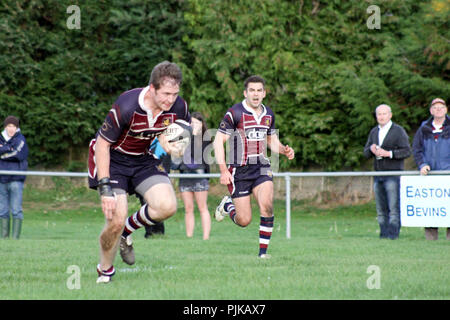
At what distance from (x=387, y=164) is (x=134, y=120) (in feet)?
25.1

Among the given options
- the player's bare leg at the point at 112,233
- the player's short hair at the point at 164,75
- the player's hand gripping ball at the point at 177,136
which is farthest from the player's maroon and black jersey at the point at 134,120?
the player's bare leg at the point at 112,233

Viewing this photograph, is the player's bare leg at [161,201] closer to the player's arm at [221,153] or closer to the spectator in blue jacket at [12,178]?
the player's arm at [221,153]

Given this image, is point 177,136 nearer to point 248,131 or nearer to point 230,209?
point 248,131

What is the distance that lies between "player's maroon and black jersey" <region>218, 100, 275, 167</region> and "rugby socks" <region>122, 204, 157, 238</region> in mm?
2290

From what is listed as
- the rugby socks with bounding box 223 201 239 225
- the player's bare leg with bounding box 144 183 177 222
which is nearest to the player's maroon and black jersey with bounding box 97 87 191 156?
the player's bare leg with bounding box 144 183 177 222

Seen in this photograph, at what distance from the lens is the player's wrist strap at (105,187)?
6289mm

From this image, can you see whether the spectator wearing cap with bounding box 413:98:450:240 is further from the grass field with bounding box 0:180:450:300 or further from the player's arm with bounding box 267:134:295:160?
the player's arm with bounding box 267:134:295:160

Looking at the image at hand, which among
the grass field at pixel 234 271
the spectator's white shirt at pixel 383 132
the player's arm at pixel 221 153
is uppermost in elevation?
the spectator's white shirt at pixel 383 132

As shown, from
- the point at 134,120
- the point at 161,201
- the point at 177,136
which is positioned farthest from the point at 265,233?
the point at 134,120

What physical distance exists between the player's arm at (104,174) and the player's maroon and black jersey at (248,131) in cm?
302

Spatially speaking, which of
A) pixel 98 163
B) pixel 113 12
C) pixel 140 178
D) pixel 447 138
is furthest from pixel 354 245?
pixel 113 12

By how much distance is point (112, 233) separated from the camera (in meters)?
6.50

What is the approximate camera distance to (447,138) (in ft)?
40.8

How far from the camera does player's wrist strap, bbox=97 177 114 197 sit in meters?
6.29
